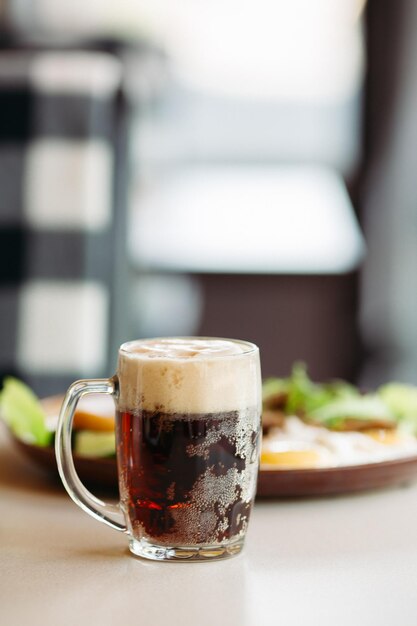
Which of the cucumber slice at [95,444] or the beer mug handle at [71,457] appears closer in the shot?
the beer mug handle at [71,457]

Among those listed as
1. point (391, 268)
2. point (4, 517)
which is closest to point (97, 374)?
point (4, 517)

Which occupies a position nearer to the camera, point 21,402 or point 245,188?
point 21,402

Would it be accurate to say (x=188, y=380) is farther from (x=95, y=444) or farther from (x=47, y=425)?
(x=47, y=425)

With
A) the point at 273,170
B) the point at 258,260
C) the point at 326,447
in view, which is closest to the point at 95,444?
the point at 326,447

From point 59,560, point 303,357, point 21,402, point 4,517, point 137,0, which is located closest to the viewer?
point 59,560

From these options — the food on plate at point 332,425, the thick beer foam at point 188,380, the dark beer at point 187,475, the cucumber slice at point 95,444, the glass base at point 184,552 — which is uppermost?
the thick beer foam at point 188,380

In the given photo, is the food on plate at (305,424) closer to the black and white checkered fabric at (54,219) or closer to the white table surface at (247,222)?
the black and white checkered fabric at (54,219)

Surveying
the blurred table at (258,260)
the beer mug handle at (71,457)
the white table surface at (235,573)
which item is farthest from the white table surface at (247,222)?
the beer mug handle at (71,457)

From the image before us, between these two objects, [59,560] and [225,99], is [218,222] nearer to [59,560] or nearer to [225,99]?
[225,99]
